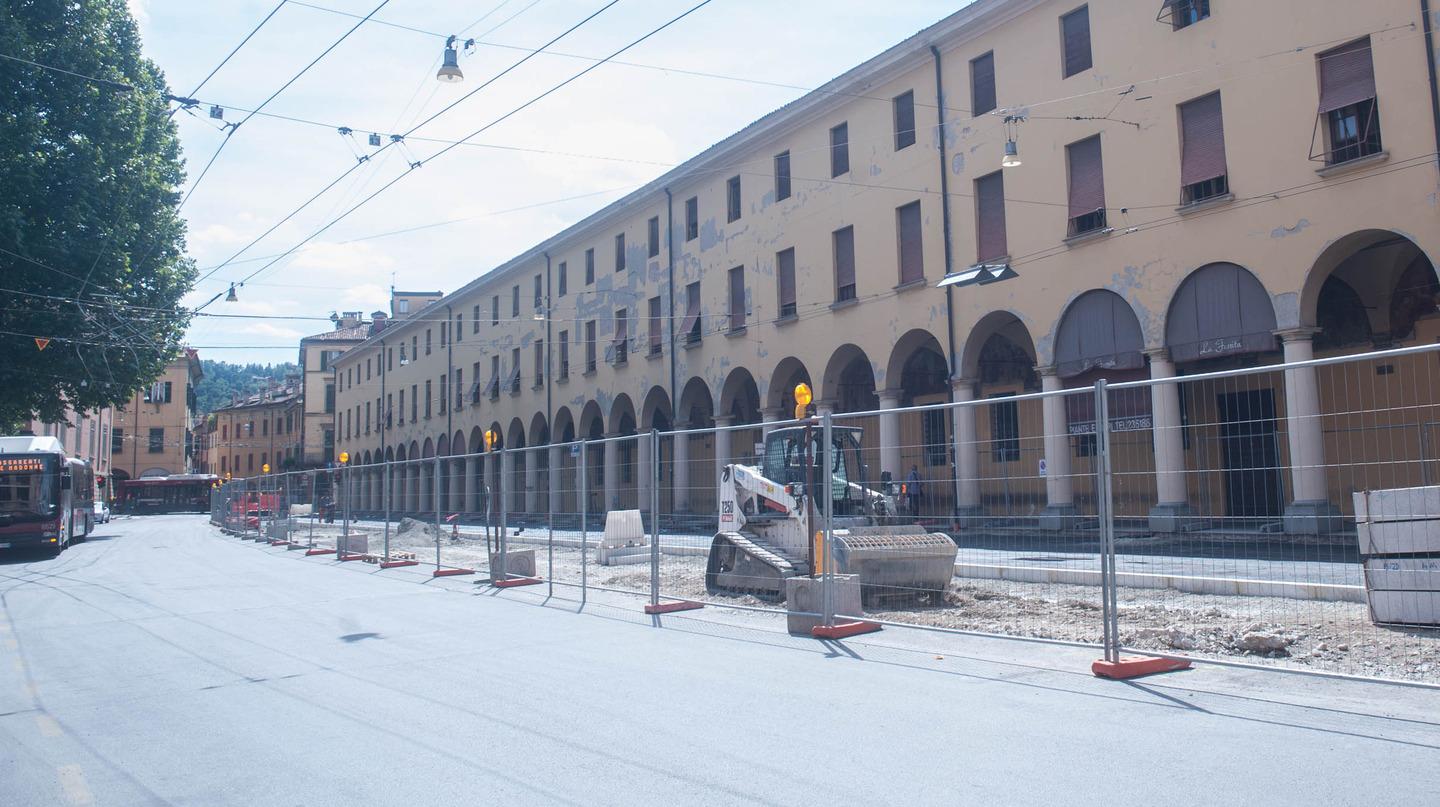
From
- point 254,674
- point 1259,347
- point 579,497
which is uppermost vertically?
point 1259,347

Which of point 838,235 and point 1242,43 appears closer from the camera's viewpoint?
point 1242,43

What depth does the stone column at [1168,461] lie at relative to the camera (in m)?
6.75

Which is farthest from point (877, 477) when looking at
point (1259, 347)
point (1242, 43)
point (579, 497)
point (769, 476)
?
point (1242, 43)

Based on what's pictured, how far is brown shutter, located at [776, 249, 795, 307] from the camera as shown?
99.3 feet

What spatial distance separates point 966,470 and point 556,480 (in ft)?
24.6

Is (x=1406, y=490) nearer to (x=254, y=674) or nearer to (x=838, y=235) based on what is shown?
(x=254, y=674)

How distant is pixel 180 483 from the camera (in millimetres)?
81125

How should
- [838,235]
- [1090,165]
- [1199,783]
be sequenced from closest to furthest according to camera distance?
[1199,783] → [1090,165] → [838,235]

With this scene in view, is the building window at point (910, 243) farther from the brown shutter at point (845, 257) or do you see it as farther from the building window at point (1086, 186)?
the building window at point (1086, 186)

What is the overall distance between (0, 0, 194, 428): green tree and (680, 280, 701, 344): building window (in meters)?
16.1

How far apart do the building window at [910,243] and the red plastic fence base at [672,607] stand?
15.7 m

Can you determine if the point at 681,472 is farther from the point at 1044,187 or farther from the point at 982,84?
the point at 982,84

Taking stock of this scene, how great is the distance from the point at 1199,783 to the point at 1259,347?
→ 16.4 metres

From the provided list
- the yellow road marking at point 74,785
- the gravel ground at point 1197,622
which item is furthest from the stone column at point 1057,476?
the yellow road marking at point 74,785
